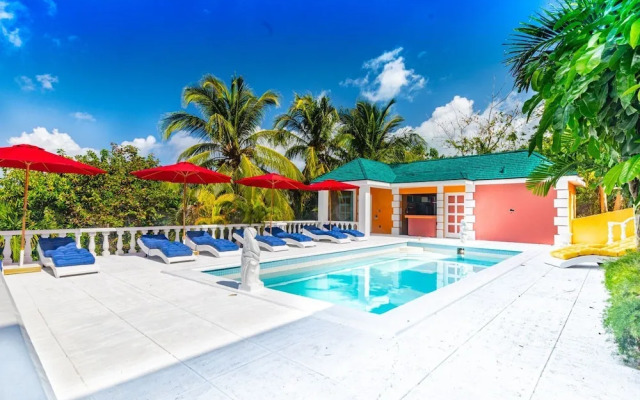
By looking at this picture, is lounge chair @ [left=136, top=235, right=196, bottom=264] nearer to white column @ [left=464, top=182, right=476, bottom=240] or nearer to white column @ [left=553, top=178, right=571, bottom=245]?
white column @ [left=464, top=182, right=476, bottom=240]

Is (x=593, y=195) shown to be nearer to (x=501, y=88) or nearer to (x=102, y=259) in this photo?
(x=501, y=88)

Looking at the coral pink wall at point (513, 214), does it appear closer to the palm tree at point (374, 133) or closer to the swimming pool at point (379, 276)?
the swimming pool at point (379, 276)

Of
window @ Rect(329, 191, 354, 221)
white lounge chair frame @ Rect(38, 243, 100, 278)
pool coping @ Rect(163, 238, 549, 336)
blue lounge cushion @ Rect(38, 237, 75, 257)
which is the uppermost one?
window @ Rect(329, 191, 354, 221)

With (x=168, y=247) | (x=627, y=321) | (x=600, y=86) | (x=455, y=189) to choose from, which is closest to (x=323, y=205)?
(x=455, y=189)

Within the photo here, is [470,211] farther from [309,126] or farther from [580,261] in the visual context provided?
[309,126]

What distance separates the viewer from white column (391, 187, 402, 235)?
60.5 feet

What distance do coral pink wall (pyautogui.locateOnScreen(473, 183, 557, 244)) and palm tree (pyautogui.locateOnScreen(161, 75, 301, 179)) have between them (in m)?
9.89

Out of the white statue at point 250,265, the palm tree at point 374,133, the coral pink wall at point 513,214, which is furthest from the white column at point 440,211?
the white statue at point 250,265

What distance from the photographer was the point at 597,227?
1230 cm

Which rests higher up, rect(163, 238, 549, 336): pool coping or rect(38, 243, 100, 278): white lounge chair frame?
rect(38, 243, 100, 278): white lounge chair frame

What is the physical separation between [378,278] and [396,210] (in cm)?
947

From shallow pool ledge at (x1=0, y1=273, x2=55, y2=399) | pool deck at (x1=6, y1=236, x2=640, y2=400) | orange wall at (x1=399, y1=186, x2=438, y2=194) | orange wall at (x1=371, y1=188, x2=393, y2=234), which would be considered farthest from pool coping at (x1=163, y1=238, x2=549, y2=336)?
orange wall at (x1=371, y1=188, x2=393, y2=234)

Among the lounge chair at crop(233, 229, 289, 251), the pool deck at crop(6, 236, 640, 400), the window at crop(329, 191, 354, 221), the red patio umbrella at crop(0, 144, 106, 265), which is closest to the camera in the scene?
the pool deck at crop(6, 236, 640, 400)

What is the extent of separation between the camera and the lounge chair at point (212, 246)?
981 centimetres
